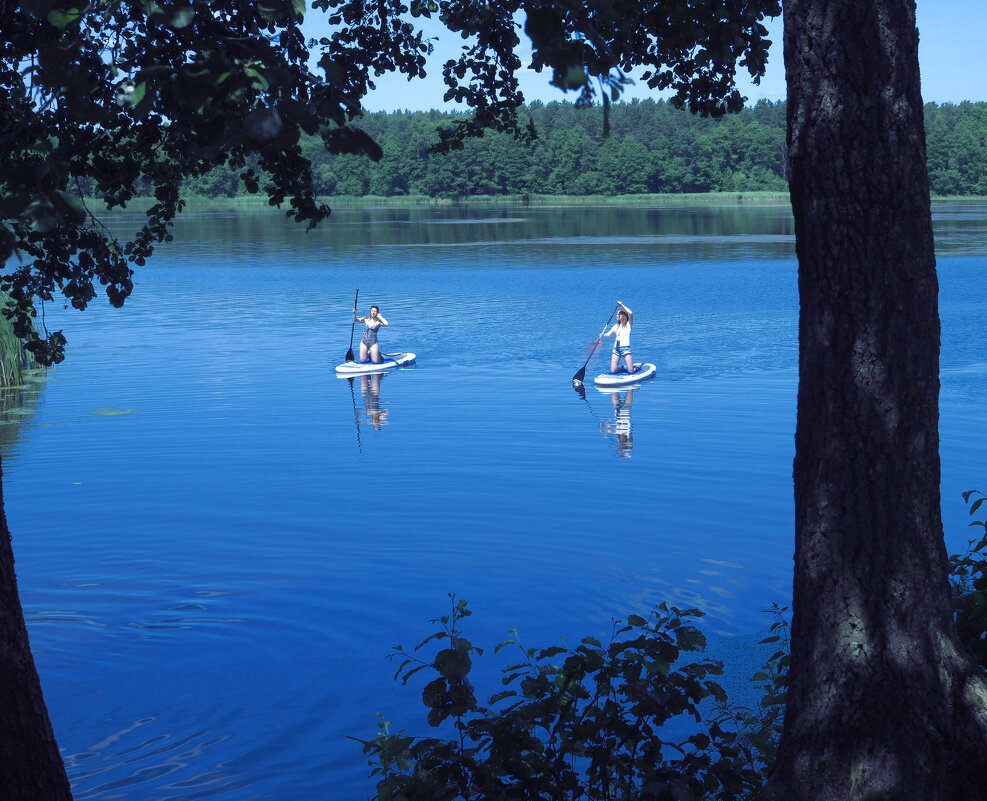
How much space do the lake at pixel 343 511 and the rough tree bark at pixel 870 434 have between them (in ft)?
12.3

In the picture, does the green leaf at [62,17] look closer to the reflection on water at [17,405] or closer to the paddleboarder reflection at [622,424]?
the paddleboarder reflection at [622,424]

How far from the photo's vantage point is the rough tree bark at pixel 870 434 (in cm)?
428

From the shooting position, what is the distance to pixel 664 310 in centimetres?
3709

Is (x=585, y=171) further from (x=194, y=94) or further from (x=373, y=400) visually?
(x=194, y=94)

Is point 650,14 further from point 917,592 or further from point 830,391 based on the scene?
point 917,592

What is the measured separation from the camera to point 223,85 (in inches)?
119

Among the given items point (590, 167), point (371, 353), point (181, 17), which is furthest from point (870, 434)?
point (590, 167)

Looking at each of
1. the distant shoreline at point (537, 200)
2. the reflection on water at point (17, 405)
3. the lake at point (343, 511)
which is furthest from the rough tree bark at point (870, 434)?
the distant shoreline at point (537, 200)

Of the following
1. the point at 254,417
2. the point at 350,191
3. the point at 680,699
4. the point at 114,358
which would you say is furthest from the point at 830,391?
the point at 350,191

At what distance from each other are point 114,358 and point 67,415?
23.5ft

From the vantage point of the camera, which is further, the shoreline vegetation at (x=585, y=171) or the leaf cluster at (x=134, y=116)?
the shoreline vegetation at (x=585, y=171)

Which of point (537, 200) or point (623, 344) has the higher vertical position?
point (537, 200)

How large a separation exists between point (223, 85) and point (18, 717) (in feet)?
7.65

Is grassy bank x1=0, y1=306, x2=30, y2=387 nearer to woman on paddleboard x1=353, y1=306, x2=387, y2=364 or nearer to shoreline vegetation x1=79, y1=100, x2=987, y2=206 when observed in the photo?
woman on paddleboard x1=353, y1=306, x2=387, y2=364
